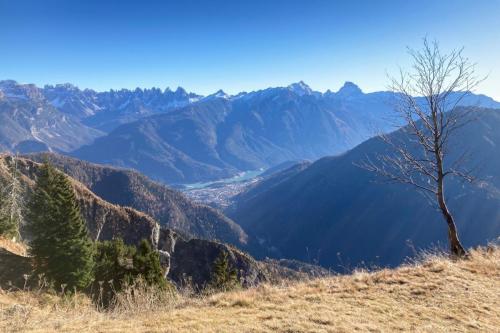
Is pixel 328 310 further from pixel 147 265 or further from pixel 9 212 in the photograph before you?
pixel 9 212

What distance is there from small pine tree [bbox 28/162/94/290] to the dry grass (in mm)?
25220

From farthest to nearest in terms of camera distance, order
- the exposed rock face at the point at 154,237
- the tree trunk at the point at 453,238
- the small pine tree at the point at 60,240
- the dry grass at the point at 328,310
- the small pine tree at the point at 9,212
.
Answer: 1. the exposed rock face at the point at 154,237
2. the small pine tree at the point at 9,212
3. the small pine tree at the point at 60,240
4. the tree trunk at the point at 453,238
5. the dry grass at the point at 328,310

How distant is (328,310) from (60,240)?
100 feet

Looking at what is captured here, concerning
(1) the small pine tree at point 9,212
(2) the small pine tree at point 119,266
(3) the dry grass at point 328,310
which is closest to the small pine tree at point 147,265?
(2) the small pine tree at point 119,266

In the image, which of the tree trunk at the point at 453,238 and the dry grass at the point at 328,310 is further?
the tree trunk at the point at 453,238

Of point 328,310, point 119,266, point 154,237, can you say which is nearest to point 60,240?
point 119,266

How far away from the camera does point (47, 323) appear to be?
28.1 feet

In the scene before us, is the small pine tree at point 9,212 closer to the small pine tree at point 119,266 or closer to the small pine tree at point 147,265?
the small pine tree at point 119,266

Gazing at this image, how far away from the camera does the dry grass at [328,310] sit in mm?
8250

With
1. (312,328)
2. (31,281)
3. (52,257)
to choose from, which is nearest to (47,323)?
(312,328)

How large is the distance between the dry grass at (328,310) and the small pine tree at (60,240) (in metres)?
25.2

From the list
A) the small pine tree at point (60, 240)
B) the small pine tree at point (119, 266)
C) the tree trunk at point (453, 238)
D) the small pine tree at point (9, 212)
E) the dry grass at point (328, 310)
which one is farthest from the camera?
the small pine tree at point (119, 266)

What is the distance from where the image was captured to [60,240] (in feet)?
109

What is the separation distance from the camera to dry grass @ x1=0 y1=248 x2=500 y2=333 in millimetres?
8250
